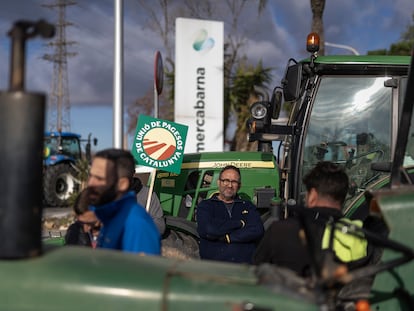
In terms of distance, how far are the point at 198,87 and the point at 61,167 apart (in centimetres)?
571

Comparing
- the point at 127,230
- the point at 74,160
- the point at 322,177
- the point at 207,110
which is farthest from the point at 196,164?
the point at 74,160

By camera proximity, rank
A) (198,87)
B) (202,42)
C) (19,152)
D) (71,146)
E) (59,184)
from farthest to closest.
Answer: (71,146)
(59,184)
(202,42)
(198,87)
(19,152)

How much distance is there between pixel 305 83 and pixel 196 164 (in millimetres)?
1646

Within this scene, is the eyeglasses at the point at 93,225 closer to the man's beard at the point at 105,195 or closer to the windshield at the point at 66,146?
the man's beard at the point at 105,195

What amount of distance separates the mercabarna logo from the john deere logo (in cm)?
754

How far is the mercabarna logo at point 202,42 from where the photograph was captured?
12.7m

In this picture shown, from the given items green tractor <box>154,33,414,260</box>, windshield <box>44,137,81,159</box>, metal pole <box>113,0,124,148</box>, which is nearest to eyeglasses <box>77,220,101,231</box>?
green tractor <box>154,33,414,260</box>

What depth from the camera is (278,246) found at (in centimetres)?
279

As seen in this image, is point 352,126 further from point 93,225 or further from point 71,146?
point 71,146

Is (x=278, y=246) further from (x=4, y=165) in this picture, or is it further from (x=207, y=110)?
(x=207, y=110)

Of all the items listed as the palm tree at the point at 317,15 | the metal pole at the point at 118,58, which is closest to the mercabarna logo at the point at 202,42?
the palm tree at the point at 317,15

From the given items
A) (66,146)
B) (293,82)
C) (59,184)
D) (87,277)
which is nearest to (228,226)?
(293,82)

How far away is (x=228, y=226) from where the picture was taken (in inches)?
183

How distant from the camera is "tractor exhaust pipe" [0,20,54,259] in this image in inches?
74.2
